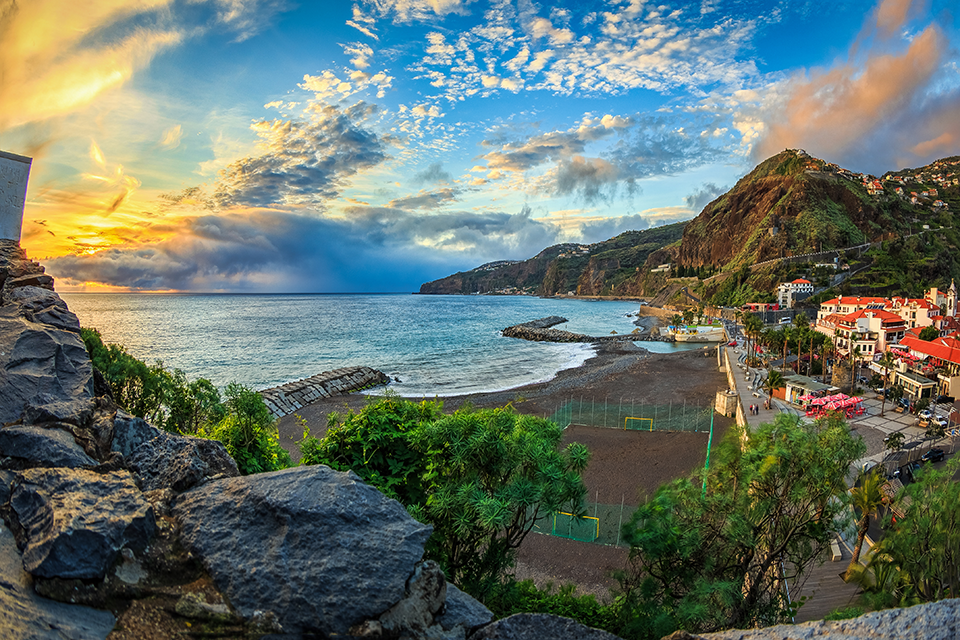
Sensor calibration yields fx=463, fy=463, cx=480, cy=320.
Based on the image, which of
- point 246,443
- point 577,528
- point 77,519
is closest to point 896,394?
point 577,528

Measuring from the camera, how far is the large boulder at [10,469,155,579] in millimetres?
3240

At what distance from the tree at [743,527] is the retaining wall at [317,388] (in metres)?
29.1

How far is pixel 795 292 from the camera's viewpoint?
105375 millimetres

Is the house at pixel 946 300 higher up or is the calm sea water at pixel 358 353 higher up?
the house at pixel 946 300

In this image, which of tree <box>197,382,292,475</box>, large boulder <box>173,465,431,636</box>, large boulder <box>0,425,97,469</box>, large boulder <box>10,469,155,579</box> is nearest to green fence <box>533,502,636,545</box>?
tree <box>197,382,292,475</box>

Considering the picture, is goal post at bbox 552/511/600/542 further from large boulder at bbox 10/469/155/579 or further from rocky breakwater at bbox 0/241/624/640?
large boulder at bbox 10/469/155/579

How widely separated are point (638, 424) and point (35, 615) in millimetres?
28657

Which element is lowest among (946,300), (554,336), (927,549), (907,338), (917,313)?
(927,549)

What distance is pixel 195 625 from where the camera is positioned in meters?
3.29

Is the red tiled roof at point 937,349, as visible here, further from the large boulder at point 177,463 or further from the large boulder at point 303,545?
the large boulder at point 177,463

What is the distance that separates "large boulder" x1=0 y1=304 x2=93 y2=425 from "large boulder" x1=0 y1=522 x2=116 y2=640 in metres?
3.39

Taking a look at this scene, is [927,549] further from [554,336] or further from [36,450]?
[554,336]

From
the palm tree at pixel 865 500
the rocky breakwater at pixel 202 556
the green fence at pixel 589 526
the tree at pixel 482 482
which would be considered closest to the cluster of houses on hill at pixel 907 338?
the palm tree at pixel 865 500

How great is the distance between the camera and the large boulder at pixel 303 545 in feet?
11.5
